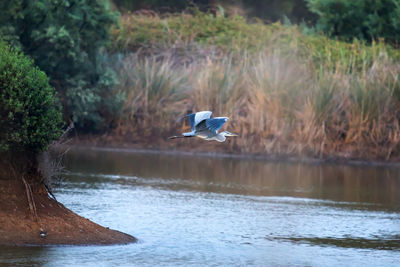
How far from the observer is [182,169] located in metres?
20.5

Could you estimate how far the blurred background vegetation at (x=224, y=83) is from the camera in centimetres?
2278

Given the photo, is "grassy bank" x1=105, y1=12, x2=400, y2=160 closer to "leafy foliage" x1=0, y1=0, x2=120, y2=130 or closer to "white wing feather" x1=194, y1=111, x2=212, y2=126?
"leafy foliage" x1=0, y1=0, x2=120, y2=130

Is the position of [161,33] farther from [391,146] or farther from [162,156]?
[391,146]

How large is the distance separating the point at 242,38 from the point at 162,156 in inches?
301

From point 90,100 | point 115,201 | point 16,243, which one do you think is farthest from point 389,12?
point 16,243

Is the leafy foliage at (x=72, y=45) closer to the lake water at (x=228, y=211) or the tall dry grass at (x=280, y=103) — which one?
the tall dry grass at (x=280, y=103)

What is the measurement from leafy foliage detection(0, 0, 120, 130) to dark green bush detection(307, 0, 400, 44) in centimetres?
1075

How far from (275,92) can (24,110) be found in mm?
13759

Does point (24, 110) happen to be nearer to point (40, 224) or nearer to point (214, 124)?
point (40, 224)

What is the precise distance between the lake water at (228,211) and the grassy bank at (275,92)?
1077 millimetres

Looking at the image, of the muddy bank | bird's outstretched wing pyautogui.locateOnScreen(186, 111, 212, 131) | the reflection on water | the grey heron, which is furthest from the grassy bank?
the muddy bank

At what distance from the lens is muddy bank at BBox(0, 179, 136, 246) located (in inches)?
400

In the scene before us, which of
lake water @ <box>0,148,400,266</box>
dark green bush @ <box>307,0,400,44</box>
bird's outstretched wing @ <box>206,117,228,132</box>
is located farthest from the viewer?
dark green bush @ <box>307,0,400,44</box>

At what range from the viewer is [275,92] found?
23.4 meters
